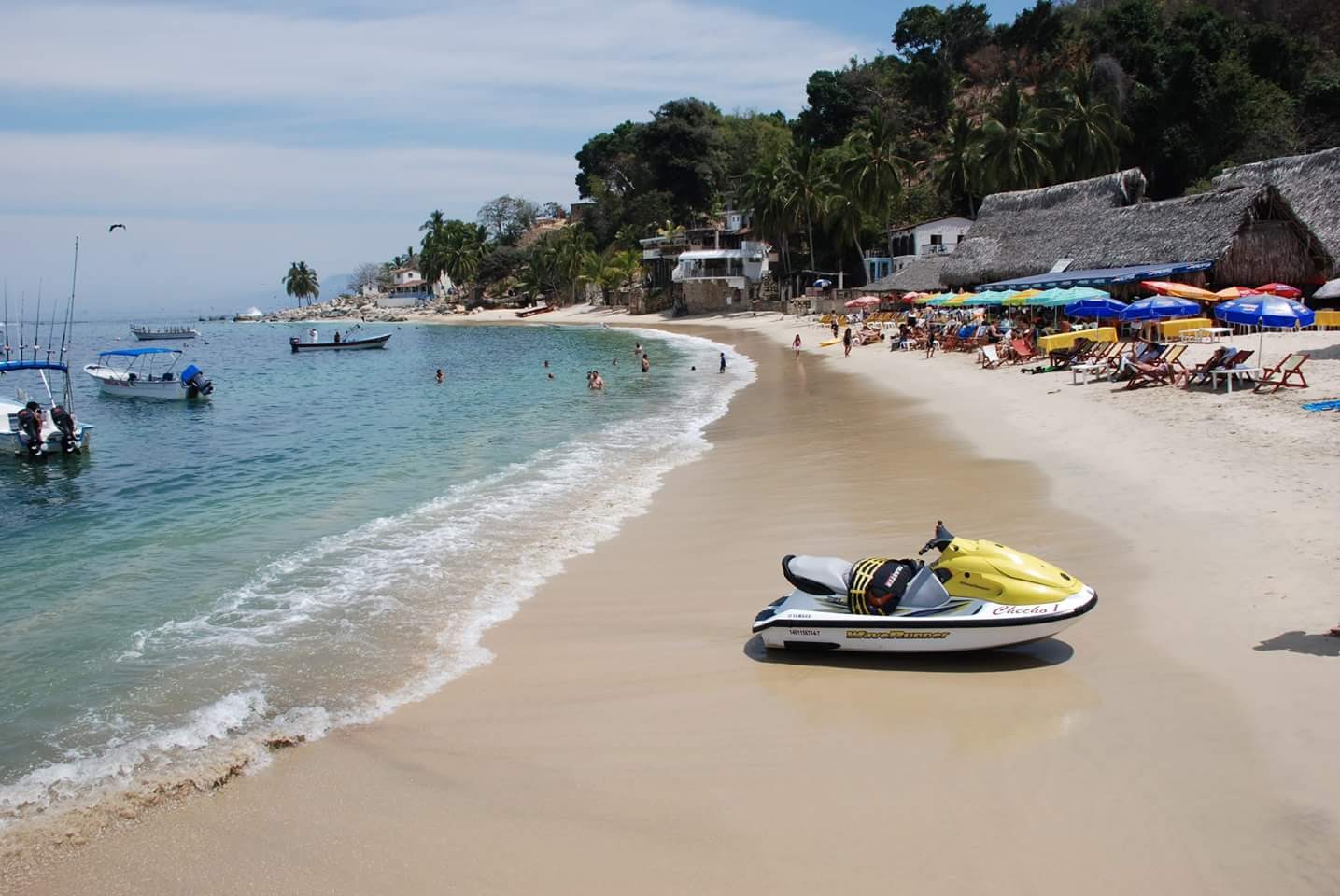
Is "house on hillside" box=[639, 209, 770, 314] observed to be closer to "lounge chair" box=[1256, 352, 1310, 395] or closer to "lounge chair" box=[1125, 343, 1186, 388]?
"lounge chair" box=[1125, 343, 1186, 388]

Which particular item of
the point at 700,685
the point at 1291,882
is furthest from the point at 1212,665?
the point at 700,685

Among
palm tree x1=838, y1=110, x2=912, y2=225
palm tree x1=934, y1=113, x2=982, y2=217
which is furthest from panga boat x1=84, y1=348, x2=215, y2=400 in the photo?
palm tree x1=934, y1=113, x2=982, y2=217

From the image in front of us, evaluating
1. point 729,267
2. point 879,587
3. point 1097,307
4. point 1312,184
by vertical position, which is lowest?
point 879,587

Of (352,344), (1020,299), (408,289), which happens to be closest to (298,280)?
(408,289)

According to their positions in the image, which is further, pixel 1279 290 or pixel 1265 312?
pixel 1279 290

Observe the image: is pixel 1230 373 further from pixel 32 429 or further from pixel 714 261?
pixel 714 261

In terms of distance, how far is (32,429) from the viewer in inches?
845

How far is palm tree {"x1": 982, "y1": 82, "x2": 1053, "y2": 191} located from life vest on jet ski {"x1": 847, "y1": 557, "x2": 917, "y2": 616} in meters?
51.4

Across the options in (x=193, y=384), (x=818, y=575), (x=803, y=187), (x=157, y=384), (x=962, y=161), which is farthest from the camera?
(x=803, y=187)

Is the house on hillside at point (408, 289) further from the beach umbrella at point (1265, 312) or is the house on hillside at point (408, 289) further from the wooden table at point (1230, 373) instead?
the wooden table at point (1230, 373)

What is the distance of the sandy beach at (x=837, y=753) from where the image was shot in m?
5.01

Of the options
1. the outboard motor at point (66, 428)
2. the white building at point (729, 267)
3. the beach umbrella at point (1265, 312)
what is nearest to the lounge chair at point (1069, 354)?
the beach umbrella at point (1265, 312)

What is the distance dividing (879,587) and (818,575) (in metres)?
0.58

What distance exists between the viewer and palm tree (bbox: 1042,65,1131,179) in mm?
50656
